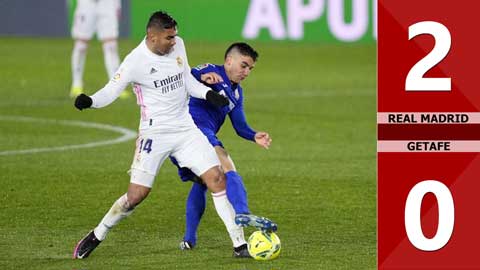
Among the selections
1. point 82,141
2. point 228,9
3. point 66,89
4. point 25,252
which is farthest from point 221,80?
point 228,9

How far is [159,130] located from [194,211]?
2.46 feet

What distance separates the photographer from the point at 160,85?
27.6 ft

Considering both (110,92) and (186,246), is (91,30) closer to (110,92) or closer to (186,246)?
(186,246)

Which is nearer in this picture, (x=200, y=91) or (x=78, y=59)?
(x=200, y=91)

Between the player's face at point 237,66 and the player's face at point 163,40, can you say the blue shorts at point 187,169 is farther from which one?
the player's face at point 163,40

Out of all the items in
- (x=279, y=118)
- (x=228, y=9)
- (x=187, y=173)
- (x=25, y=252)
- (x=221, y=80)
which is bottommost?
(x=25, y=252)

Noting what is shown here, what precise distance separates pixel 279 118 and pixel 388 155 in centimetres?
1139

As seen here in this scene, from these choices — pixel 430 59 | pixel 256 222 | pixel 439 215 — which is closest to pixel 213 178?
pixel 256 222

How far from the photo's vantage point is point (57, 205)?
10664 mm

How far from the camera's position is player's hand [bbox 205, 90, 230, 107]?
27.5 feet

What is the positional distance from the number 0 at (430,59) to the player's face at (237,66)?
9.62ft

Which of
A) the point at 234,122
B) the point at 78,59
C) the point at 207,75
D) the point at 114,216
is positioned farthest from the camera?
the point at 78,59

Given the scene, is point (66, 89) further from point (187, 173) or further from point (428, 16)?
point (428, 16)

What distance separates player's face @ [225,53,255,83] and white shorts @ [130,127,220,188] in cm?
62
